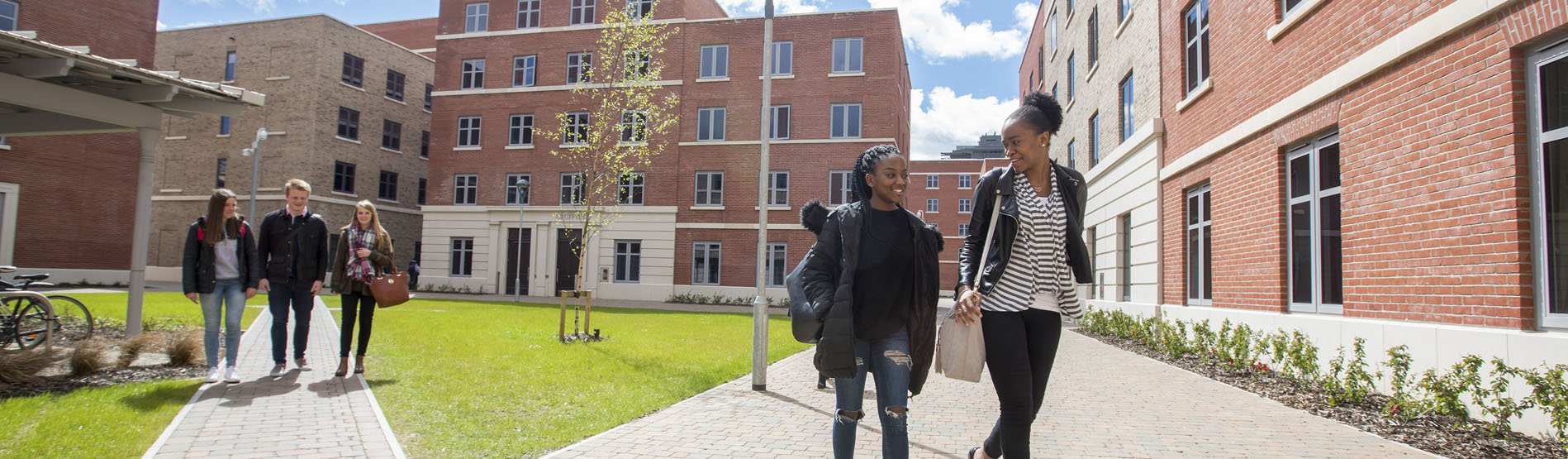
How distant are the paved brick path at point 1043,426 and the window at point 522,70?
29.6 m

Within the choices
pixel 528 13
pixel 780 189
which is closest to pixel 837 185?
pixel 780 189

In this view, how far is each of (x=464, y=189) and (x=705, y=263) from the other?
1120 centimetres

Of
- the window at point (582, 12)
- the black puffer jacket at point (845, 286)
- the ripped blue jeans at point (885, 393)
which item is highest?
the window at point (582, 12)

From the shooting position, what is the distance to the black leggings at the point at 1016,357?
3646 mm

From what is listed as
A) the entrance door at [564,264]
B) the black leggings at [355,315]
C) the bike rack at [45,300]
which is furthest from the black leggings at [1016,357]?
the entrance door at [564,264]

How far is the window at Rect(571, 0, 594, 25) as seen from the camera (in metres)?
35.2

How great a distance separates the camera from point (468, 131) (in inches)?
1431

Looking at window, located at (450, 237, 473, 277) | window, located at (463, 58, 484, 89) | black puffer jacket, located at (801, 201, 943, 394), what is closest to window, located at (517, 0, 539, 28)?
window, located at (463, 58, 484, 89)

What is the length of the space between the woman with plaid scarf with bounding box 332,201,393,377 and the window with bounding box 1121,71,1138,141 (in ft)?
46.8

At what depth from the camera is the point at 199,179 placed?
39906 millimetres

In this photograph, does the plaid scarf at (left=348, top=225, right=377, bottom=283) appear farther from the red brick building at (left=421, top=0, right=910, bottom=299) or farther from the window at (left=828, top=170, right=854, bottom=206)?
the window at (left=828, top=170, right=854, bottom=206)

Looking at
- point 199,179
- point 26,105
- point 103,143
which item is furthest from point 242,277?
point 199,179

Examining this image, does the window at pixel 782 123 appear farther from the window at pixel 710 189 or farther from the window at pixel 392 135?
the window at pixel 392 135

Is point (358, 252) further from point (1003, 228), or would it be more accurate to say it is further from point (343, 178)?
point (343, 178)
